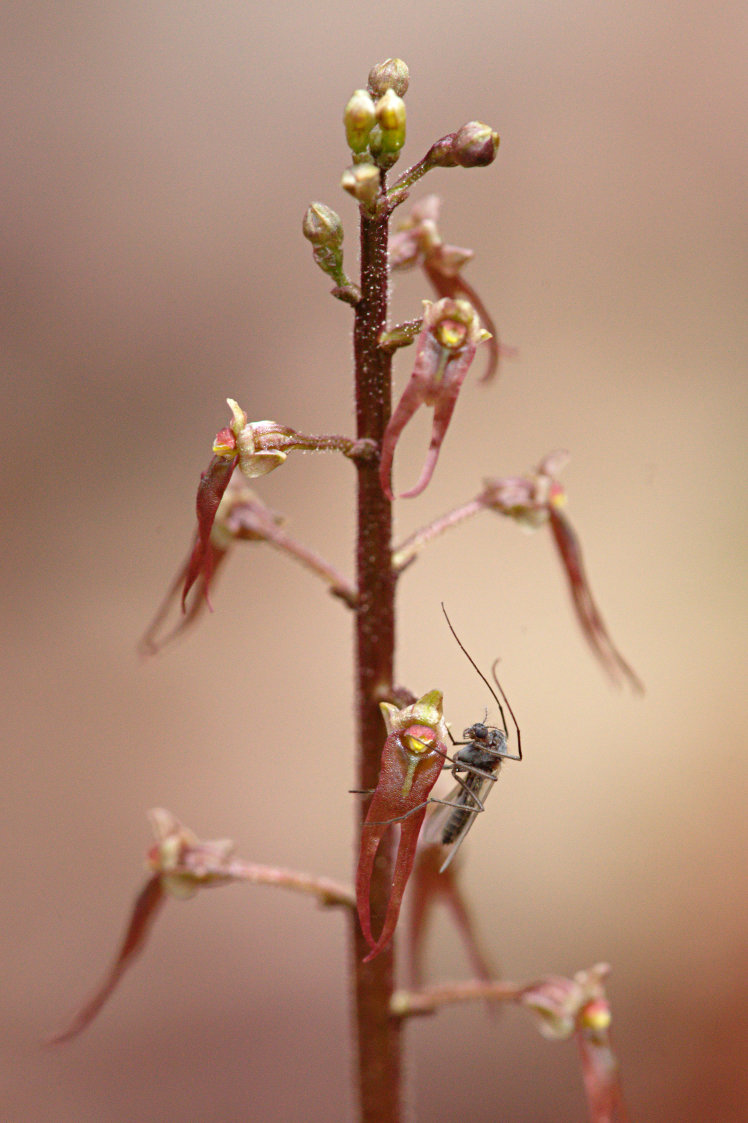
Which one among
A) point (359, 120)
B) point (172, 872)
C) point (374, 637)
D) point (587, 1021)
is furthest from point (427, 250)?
point (587, 1021)

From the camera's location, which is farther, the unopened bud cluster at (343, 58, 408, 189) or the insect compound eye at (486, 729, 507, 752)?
the insect compound eye at (486, 729, 507, 752)

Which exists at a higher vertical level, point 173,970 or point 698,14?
point 698,14

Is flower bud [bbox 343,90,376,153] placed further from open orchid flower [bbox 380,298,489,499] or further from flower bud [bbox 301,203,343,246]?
open orchid flower [bbox 380,298,489,499]

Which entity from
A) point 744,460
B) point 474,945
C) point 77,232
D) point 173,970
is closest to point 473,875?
point 173,970

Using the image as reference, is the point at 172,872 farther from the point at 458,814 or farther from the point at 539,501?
the point at 539,501

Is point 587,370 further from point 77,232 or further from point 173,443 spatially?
point 77,232

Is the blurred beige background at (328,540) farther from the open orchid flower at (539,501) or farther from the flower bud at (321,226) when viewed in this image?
the flower bud at (321,226)

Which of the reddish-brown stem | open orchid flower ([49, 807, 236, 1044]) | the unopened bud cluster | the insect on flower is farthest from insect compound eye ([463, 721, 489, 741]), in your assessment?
the unopened bud cluster
